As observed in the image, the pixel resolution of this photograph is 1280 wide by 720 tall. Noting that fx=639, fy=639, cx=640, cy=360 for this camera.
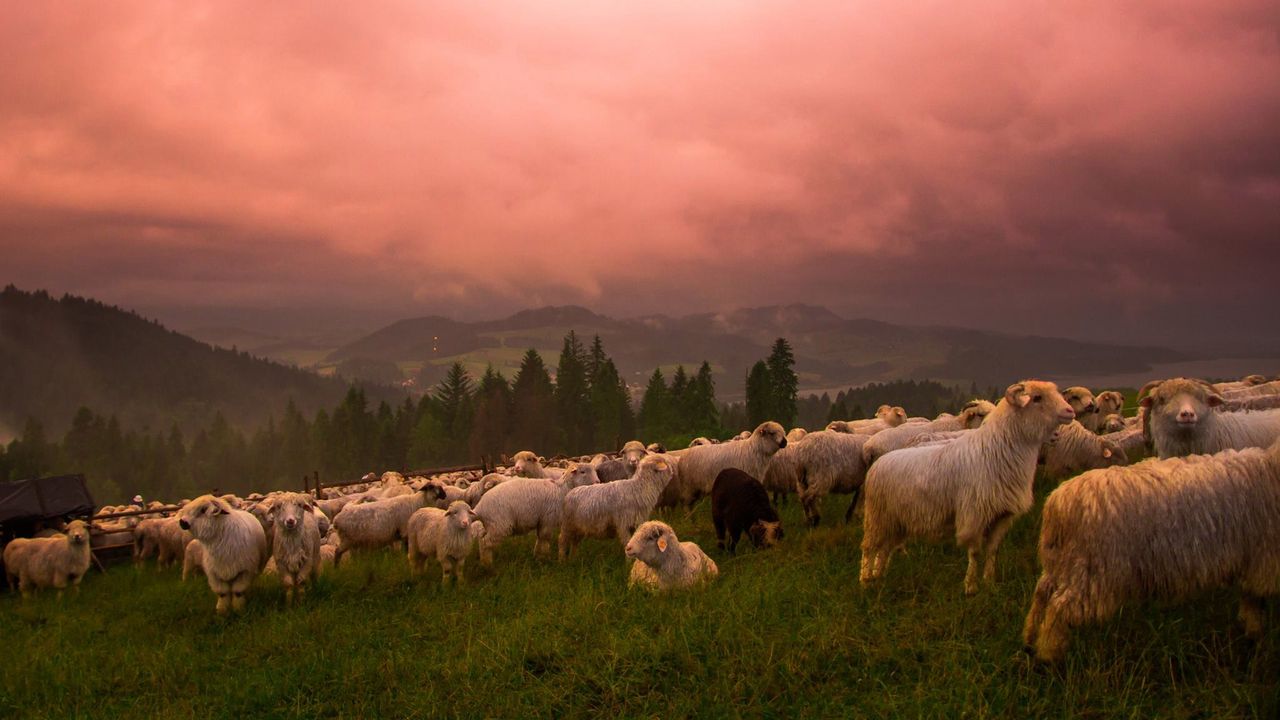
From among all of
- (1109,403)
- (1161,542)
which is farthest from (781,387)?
(1161,542)

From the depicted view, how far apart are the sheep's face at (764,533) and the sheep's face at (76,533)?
15.0m

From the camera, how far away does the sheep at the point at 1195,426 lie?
26.1 feet

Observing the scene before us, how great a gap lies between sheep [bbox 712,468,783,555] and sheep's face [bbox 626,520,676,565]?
7.69 ft

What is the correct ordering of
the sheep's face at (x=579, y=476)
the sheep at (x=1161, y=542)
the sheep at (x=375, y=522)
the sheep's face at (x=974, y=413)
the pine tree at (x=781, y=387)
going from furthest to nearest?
the pine tree at (x=781, y=387) → the sheep's face at (x=579, y=476) → the sheep at (x=375, y=522) → the sheep's face at (x=974, y=413) → the sheep at (x=1161, y=542)

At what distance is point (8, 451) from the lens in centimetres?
9369

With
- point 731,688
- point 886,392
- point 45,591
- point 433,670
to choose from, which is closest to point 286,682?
point 433,670

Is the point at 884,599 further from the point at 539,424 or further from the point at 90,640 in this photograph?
the point at 539,424

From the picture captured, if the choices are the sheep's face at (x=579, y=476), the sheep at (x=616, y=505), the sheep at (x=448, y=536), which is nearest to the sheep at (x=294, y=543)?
the sheep at (x=448, y=536)

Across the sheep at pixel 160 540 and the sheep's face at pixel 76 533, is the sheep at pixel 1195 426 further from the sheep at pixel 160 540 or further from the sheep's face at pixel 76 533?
the sheep's face at pixel 76 533

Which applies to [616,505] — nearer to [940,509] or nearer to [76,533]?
[940,509]

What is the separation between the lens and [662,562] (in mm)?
8555

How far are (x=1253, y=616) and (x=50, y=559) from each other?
20.6 metres

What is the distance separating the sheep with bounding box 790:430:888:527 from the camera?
12195 millimetres

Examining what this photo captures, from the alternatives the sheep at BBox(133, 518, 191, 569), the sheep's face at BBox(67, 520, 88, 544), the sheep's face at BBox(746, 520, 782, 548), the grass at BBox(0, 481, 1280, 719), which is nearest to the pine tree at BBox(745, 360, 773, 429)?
the sheep at BBox(133, 518, 191, 569)
